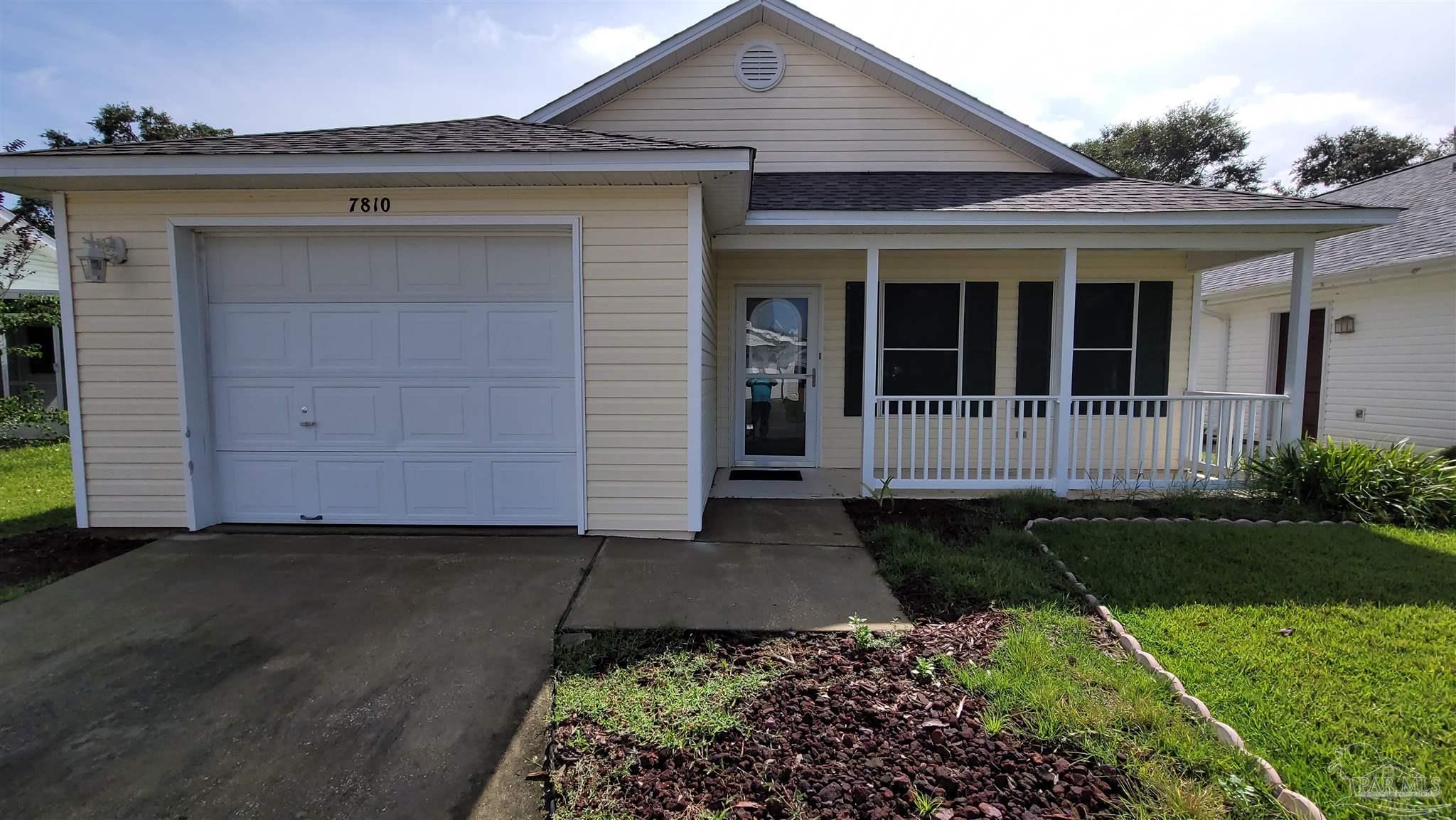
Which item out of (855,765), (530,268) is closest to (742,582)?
(855,765)

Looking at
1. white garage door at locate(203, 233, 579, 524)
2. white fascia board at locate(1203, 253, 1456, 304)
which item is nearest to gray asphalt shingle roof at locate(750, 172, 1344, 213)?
white garage door at locate(203, 233, 579, 524)

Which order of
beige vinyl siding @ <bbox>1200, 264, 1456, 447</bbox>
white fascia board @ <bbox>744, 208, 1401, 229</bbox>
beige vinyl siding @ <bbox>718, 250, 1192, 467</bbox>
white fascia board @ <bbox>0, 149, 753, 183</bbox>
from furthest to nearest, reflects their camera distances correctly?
1. beige vinyl siding @ <bbox>1200, 264, 1456, 447</bbox>
2. beige vinyl siding @ <bbox>718, 250, 1192, 467</bbox>
3. white fascia board @ <bbox>744, 208, 1401, 229</bbox>
4. white fascia board @ <bbox>0, 149, 753, 183</bbox>

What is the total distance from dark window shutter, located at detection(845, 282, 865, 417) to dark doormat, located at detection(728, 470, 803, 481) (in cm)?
105

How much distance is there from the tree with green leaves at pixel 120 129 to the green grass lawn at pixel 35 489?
13.3 meters

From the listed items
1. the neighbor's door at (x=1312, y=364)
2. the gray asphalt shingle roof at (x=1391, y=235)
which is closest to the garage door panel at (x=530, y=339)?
the gray asphalt shingle roof at (x=1391, y=235)

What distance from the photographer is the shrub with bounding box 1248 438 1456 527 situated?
5172 millimetres

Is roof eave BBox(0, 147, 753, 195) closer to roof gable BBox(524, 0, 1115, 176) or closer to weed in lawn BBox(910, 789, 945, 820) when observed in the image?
roof gable BBox(524, 0, 1115, 176)

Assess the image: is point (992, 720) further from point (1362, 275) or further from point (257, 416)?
point (1362, 275)

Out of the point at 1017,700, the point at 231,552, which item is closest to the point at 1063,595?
the point at 1017,700

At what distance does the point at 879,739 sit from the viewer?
2.31m

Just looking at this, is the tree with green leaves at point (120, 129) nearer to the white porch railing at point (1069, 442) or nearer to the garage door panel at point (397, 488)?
the garage door panel at point (397, 488)

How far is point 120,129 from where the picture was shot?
1939 cm

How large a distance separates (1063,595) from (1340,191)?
14.1 meters

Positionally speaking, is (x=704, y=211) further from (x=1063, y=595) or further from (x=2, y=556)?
(x=2, y=556)
